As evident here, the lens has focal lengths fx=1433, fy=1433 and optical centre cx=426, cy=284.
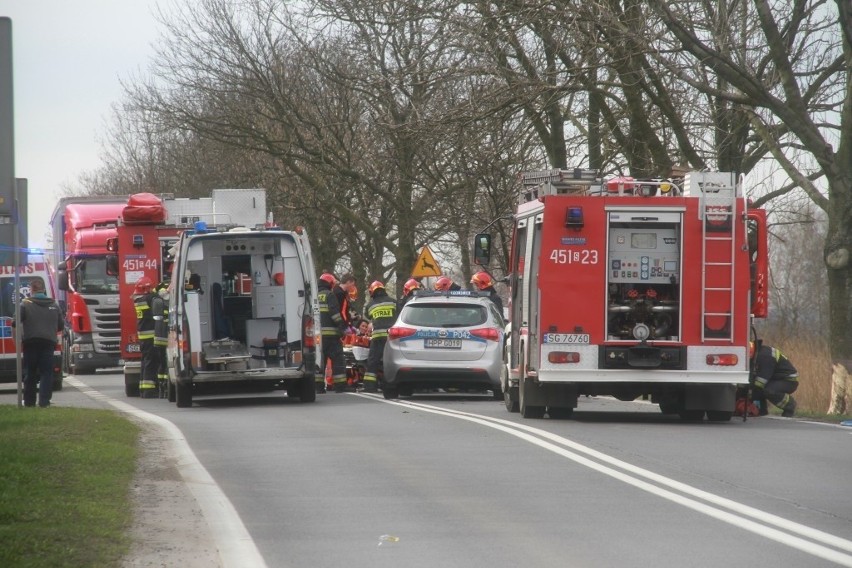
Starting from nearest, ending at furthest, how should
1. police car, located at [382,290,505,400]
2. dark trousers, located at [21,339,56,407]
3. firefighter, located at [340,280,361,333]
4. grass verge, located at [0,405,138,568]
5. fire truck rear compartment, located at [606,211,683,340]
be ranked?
grass verge, located at [0,405,138,568], fire truck rear compartment, located at [606,211,683,340], dark trousers, located at [21,339,56,407], police car, located at [382,290,505,400], firefighter, located at [340,280,361,333]

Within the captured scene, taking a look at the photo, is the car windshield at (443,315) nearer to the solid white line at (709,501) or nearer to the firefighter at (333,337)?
the firefighter at (333,337)

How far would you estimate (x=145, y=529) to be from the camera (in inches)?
336

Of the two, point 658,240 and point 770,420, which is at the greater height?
point 658,240

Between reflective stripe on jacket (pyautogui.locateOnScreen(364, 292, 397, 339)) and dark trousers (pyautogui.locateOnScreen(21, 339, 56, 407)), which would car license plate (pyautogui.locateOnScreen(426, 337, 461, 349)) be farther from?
dark trousers (pyautogui.locateOnScreen(21, 339, 56, 407))

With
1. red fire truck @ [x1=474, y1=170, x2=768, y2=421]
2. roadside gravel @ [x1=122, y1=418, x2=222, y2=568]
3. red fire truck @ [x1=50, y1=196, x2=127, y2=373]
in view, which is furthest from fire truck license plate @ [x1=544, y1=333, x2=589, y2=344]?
red fire truck @ [x1=50, y1=196, x2=127, y2=373]

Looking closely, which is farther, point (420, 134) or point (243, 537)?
point (420, 134)

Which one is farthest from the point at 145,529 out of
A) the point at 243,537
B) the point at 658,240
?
the point at 658,240

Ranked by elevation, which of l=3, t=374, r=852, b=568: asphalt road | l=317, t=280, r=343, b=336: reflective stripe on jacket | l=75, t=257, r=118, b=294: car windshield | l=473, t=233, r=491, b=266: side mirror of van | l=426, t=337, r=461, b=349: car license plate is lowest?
l=3, t=374, r=852, b=568: asphalt road

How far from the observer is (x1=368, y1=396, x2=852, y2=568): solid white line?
780 cm

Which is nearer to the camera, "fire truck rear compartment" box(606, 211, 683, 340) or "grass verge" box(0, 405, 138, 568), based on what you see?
"grass verge" box(0, 405, 138, 568)

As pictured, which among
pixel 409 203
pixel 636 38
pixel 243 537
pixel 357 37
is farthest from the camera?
pixel 409 203

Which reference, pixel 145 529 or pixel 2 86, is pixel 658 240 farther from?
pixel 145 529

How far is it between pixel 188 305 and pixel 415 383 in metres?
3.74

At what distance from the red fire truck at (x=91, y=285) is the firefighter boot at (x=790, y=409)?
19253 millimetres
